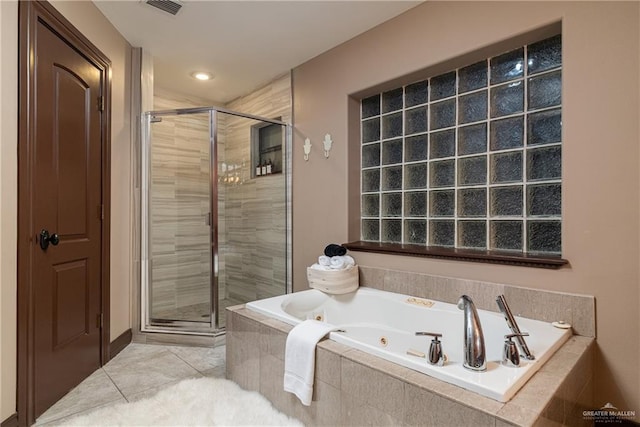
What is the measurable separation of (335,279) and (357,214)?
2.02ft

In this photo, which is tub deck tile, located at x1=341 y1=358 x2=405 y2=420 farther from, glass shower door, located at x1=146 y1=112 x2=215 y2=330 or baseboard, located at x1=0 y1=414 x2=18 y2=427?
glass shower door, located at x1=146 y1=112 x2=215 y2=330

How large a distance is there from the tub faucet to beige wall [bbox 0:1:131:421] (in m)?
2.01

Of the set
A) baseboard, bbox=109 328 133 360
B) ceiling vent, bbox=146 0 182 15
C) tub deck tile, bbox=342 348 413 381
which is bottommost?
baseboard, bbox=109 328 133 360

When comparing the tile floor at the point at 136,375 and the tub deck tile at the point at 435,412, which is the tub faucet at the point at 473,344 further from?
the tile floor at the point at 136,375

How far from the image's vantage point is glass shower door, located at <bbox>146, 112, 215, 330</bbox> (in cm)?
295

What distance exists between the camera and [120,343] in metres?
2.61

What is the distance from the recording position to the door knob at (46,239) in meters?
1.82

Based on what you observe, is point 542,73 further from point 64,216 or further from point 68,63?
point 64,216

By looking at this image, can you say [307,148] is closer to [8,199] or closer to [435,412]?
[8,199]

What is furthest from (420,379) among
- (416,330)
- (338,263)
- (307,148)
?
(307,148)

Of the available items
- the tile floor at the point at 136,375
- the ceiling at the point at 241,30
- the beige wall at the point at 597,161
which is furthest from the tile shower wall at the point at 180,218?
the beige wall at the point at 597,161

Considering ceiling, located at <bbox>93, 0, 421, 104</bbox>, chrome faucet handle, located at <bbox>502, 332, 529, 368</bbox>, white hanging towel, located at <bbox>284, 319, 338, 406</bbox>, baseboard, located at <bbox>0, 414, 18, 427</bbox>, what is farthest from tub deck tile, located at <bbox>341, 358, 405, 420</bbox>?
ceiling, located at <bbox>93, 0, 421, 104</bbox>

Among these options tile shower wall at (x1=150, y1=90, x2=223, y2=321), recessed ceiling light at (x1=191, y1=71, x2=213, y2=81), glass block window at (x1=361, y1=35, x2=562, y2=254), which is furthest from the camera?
recessed ceiling light at (x1=191, y1=71, x2=213, y2=81)

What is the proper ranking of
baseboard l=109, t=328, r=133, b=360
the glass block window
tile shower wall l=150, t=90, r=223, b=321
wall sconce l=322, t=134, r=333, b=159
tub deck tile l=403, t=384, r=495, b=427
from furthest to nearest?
1. tile shower wall l=150, t=90, r=223, b=321
2. wall sconce l=322, t=134, r=333, b=159
3. baseboard l=109, t=328, r=133, b=360
4. the glass block window
5. tub deck tile l=403, t=384, r=495, b=427
